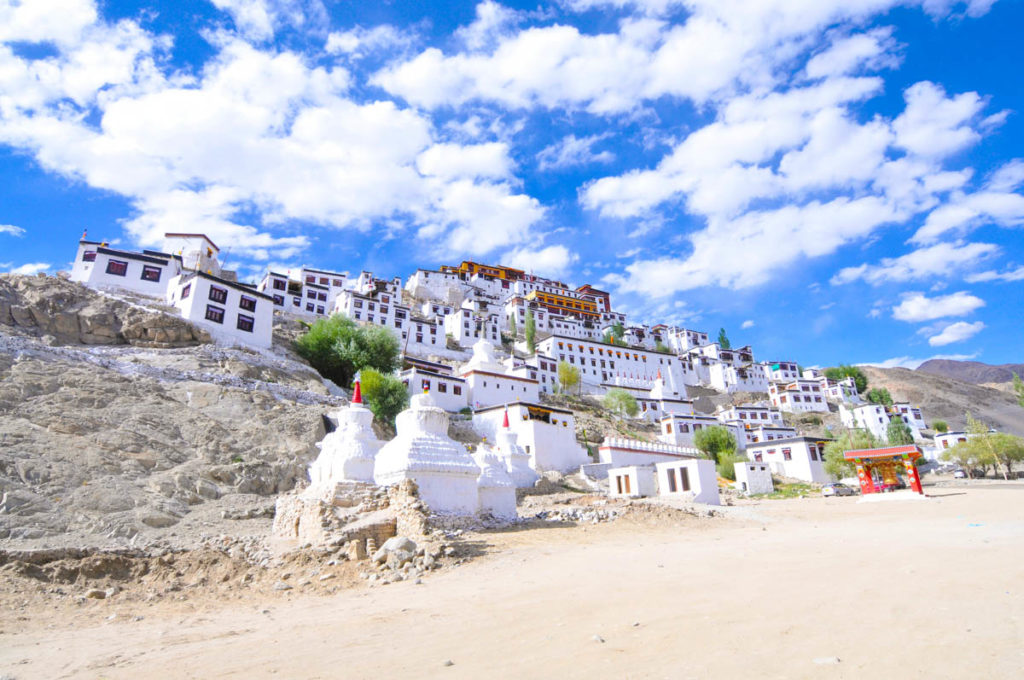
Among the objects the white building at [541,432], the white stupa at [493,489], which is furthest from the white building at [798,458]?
the white stupa at [493,489]

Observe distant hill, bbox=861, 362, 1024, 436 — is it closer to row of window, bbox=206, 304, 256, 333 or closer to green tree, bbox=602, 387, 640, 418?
green tree, bbox=602, 387, 640, 418

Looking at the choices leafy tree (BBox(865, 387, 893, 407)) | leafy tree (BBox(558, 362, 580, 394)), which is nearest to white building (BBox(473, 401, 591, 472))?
leafy tree (BBox(558, 362, 580, 394))

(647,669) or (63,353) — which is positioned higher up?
(63,353)

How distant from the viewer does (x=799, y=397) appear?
8788 cm

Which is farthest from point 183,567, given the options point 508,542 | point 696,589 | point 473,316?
point 473,316

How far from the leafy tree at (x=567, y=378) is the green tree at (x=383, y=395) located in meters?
30.9

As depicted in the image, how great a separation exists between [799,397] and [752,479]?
51608mm

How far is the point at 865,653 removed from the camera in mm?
5980

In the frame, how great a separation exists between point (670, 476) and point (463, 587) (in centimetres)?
2654

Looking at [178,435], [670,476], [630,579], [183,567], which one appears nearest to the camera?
[630,579]

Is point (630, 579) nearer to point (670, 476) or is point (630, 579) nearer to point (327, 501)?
point (327, 501)

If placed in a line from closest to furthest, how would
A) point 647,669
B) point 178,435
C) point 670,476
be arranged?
point 647,669 < point 178,435 < point 670,476

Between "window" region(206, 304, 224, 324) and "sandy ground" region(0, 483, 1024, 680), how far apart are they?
34585mm

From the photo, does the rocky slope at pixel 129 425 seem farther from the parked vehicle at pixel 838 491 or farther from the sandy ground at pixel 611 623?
the parked vehicle at pixel 838 491
